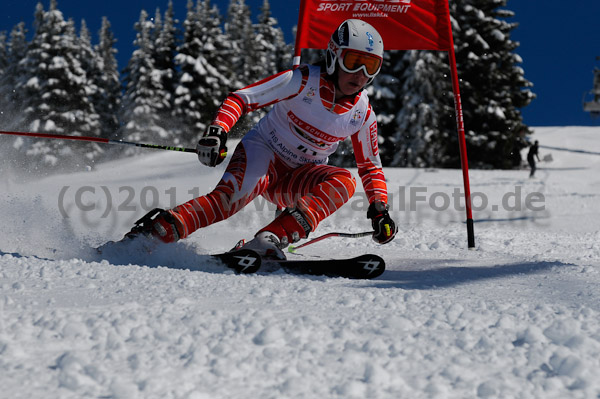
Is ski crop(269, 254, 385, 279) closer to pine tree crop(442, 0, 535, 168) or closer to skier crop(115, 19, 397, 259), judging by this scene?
skier crop(115, 19, 397, 259)

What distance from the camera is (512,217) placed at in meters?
9.47

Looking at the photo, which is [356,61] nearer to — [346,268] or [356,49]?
[356,49]

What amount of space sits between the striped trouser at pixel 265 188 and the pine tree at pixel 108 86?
102 ft

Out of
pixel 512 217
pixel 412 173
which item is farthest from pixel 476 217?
pixel 412 173

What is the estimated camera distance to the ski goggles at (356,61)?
3541 millimetres

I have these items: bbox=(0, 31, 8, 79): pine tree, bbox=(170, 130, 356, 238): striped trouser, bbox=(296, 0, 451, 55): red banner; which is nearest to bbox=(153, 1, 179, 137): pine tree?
bbox=(0, 31, 8, 79): pine tree

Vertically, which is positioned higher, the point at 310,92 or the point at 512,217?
the point at 310,92

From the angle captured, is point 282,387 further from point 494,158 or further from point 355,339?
point 494,158

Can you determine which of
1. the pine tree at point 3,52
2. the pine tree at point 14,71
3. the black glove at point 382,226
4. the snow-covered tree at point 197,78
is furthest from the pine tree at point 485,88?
the pine tree at point 3,52

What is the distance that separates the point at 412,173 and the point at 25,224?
1288 cm

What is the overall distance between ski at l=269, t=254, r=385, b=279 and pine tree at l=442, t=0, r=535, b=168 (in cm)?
2298

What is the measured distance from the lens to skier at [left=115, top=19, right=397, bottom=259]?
331 centimetres

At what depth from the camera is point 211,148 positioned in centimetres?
313

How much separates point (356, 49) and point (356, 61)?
0.07 meters
